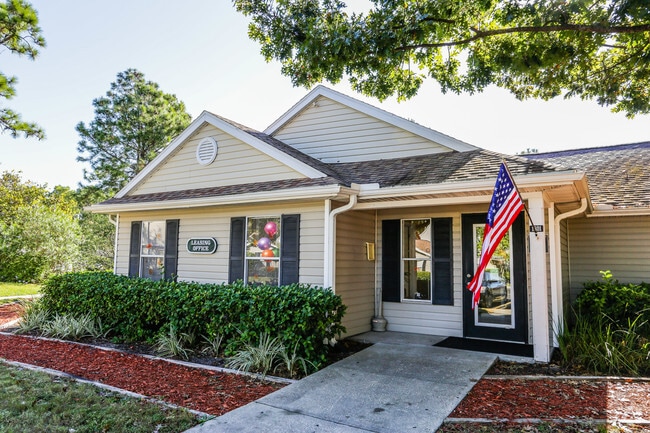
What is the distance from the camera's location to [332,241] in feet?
21.5

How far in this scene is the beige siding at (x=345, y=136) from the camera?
28.5 feet

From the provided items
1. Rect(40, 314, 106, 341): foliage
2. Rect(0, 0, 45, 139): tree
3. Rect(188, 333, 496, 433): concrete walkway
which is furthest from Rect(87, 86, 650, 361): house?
Rect(0, 0, 45, 139): tree

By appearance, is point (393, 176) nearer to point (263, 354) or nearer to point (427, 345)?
point (427, 345)

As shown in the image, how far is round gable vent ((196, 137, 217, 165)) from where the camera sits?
8516 mm

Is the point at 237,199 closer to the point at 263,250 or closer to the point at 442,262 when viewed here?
the point at 263,250

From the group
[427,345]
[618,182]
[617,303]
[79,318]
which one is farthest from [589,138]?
[79,318]

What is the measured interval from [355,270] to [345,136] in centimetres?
344

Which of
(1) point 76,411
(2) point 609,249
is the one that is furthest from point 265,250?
(2) point 609,249

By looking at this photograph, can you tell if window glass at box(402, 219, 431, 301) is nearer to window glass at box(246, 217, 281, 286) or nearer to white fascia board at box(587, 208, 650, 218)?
window glass at box(246, 217, 281, 286)

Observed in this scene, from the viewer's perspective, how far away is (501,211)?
15.8 ft

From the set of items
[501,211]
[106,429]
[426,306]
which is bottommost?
[106,429]

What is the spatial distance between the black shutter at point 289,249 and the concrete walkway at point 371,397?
182 cm

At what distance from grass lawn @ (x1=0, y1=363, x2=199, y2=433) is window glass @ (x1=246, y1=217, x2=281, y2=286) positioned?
3.33 m

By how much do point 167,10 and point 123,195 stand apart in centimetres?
458
